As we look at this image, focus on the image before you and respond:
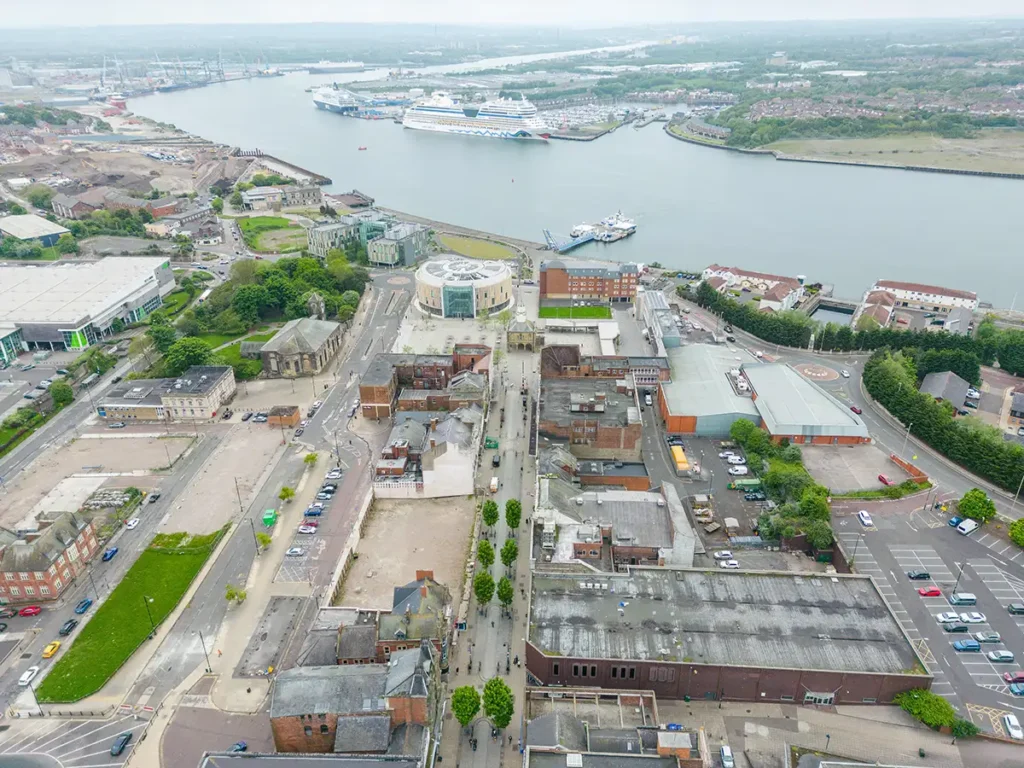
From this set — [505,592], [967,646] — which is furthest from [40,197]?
[967,646]

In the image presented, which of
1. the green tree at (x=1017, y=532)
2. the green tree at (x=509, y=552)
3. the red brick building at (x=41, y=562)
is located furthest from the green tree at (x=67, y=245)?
the green tree at (x=1017, y=532)

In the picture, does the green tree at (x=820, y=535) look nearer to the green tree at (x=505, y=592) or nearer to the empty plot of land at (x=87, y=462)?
the green tree at (x=505, y=592)

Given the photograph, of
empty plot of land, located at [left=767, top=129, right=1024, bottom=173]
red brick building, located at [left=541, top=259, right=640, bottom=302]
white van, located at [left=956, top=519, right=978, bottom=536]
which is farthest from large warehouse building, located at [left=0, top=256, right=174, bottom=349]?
empty plot of land, located at [left=767, top=129, right=1024, bottom=173]

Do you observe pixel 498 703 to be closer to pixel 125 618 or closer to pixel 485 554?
pixel 485 554

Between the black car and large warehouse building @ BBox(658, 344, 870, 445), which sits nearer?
the black car

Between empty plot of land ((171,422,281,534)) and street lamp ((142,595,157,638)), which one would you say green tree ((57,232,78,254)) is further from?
street lamp ((142,595,157,638))

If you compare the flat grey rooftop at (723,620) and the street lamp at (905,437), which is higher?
the flat grey rooftop at (723,620)

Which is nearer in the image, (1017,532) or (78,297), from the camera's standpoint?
(1017,532)
